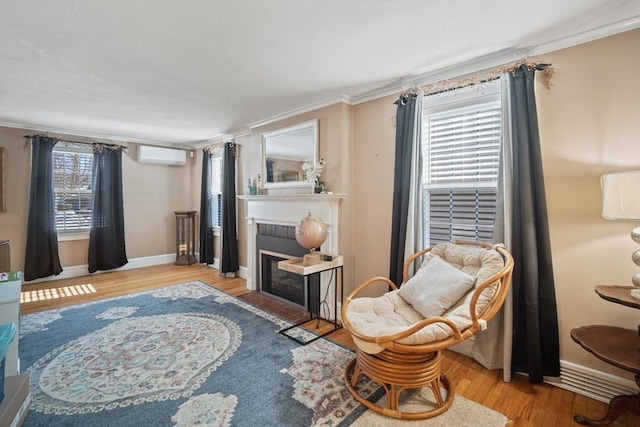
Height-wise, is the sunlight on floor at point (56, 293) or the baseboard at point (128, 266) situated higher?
the baseboard at point (128, 266)

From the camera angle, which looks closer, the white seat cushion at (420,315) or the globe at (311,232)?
the white seat cushion at (420,315)

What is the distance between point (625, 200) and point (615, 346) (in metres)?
0.79

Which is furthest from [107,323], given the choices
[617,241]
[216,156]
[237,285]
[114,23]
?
[617,241]

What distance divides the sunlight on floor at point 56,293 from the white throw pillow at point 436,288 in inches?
170

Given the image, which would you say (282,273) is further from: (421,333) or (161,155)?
(161,155)

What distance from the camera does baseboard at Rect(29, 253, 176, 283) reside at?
4.80 metres

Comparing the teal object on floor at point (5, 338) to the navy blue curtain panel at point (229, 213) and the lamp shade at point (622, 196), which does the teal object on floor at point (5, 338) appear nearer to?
the lamp shade at point (622, 196)

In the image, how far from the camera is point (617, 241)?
1.91m

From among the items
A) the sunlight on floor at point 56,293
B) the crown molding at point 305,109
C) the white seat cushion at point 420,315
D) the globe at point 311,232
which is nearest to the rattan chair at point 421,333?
the white seat cushion at point 420,315

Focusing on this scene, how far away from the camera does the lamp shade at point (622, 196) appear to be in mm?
1536

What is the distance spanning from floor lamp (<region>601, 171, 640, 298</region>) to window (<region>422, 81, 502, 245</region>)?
78 centimetres

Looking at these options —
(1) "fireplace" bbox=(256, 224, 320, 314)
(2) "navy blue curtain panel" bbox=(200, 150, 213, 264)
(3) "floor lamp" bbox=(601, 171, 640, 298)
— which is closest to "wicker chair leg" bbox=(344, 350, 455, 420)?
(3) "floor lamp" bbox=(601, 171, 640, 298)

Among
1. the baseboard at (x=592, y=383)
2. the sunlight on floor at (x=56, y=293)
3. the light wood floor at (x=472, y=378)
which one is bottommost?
the sunlight on floor at (x=56, y=293)

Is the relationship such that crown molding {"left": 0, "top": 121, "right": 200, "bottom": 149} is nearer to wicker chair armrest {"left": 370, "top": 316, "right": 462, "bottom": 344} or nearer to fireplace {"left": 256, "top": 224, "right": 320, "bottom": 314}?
fireplace {"left": 256, "top": 224, "right": 320, "bottom": 314}
